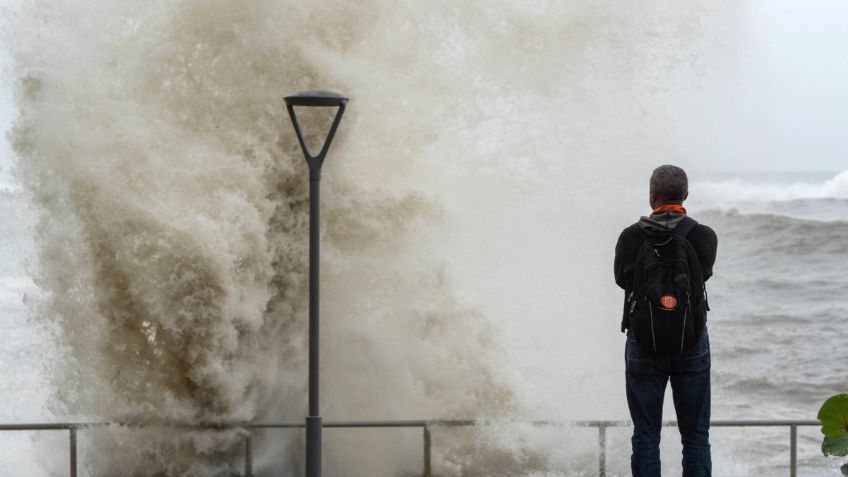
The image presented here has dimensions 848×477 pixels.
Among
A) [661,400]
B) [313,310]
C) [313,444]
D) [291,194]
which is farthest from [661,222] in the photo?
[291,194]

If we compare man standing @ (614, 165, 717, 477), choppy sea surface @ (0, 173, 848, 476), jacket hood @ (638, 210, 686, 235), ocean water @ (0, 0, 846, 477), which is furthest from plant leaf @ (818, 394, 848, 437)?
choppy sea surface @ (0, 173, 848, 476)

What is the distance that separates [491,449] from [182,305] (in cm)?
385

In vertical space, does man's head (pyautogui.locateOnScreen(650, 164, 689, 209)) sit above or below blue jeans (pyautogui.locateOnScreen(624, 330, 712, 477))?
above

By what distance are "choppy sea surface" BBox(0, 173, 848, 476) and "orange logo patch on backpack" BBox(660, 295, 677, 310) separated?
7980 millimetres

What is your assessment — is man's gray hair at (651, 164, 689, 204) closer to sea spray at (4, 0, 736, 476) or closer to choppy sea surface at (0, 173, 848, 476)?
sea spray at (4, 0, 736, 476)

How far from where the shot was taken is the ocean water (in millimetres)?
10016

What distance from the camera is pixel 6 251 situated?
37.5 m

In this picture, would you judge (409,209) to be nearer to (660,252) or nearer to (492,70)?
(492,70)

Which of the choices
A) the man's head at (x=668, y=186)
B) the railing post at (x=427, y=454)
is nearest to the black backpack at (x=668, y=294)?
the man's head at (x=668, y=186)

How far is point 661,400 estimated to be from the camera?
5109 millimetres

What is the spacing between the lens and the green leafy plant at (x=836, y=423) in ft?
6.97

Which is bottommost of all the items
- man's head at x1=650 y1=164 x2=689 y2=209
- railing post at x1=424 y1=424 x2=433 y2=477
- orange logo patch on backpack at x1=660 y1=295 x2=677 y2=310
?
railing post at x1=424 y1=424 x2=433 y2=477

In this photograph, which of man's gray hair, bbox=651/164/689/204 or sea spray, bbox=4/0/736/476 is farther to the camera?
sea spray, bbox=4/0/736/476

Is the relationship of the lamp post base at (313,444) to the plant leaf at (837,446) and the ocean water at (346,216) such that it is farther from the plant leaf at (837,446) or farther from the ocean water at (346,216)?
the plant leaf at (837,446)
